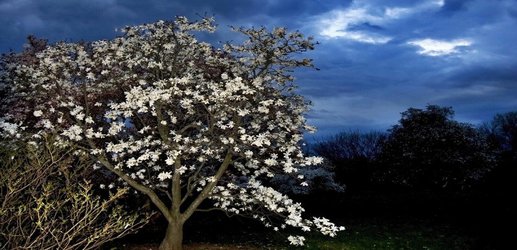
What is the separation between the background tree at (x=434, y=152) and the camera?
41.8 m

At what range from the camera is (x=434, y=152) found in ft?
139

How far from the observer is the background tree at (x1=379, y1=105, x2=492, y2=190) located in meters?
41.8

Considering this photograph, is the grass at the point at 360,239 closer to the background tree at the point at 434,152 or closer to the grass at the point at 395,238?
the grass at the point at 395,238

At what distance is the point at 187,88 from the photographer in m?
15.4

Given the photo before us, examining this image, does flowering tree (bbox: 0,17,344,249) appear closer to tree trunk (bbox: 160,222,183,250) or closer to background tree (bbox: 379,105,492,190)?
tree trunk (bbox: 160,222,183,250)

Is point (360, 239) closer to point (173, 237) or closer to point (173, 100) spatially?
point (173, 237)

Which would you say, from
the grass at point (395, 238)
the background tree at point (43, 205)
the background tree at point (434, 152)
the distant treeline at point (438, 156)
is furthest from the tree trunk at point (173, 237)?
the background tree at point (434, 152)

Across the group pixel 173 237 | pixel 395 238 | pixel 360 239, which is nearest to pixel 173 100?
pixel 173 237

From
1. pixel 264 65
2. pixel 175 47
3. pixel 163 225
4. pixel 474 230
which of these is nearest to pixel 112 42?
pixel 175 47

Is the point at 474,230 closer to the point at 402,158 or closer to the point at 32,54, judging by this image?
the point at 402,158

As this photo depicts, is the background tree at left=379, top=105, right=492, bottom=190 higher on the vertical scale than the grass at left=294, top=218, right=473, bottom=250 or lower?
higher

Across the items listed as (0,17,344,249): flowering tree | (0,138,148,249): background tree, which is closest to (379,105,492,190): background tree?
(0,17,344,249): flowering tree

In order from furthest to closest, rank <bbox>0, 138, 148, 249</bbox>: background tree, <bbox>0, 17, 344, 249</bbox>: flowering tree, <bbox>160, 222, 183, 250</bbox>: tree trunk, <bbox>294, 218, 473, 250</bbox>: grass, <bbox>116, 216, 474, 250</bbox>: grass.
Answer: <bbox>294, 218, 473, 250</bbox>: grass → <bbox>116, 216, 474, 250</bbox>: grass → <bbox>160, 222, 183, 250</bbox>: tree trunk → <bbox>0, 17, 344, 249</bbox>: flowering tree → <bbox>0, 138, 148, 249</bbox>: background tree

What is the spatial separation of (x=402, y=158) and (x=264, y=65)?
29.8 m
